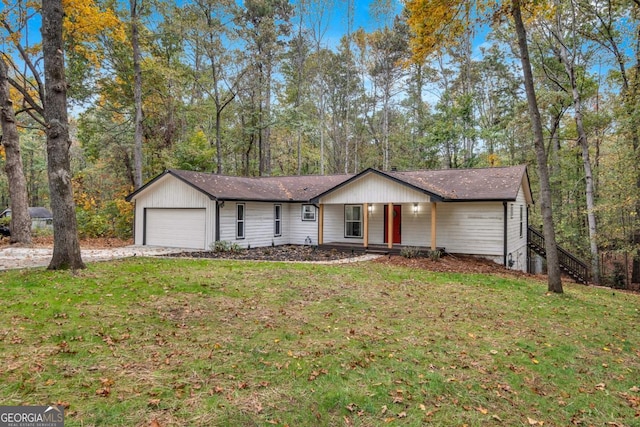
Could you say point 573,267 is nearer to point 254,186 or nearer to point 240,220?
point 240,220

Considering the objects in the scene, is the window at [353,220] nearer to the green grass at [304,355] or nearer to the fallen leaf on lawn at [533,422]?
the green grass at [304,355]

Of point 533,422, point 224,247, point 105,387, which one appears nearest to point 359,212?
point 224,247

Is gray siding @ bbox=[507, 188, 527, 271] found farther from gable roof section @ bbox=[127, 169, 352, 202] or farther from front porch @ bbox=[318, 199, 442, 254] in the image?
gable roof section @ bbox=[127, 169, 352, 202]

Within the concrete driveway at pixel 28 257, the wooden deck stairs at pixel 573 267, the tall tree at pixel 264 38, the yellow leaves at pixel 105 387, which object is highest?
the tall tree at pixel 264 38

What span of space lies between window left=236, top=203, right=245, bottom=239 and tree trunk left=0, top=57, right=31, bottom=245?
837cm

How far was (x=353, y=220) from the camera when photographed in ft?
57.2

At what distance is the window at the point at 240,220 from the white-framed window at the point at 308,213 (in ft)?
11.4

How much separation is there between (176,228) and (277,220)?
486 cm

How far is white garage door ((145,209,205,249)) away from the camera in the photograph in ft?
50.5

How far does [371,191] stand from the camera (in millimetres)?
15531

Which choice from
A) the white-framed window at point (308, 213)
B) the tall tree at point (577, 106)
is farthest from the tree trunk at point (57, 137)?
the tall tree at point (577, 106)

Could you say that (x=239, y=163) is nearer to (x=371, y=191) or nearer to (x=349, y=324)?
(x=371, y=191)

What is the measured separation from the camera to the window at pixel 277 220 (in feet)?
59.2

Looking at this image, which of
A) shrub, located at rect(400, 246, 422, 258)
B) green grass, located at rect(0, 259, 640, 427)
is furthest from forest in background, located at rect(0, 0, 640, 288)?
green grass, located at rect(0, 259, 640, 427)
